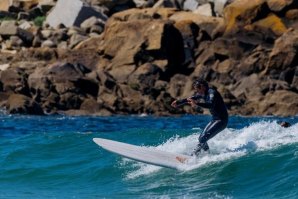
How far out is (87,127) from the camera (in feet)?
95.0

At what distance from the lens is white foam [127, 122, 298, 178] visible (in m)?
14.9

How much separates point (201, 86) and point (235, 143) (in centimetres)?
202

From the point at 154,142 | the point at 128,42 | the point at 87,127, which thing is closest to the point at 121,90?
the point at 128,42

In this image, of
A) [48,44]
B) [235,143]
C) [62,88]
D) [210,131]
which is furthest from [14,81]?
[210,131]

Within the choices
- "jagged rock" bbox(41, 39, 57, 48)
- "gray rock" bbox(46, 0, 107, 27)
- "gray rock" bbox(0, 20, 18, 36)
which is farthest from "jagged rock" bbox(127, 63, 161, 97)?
"gray rock" bbox(46, 0, 107, 27)

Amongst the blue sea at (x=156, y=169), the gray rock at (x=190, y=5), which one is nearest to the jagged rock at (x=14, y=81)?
the blue sea at (x=156, y=169)

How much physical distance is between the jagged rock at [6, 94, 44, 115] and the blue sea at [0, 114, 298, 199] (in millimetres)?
12934

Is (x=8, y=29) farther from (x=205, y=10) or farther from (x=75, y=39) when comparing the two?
(x=205, y=10)

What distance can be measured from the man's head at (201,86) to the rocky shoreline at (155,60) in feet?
65.0

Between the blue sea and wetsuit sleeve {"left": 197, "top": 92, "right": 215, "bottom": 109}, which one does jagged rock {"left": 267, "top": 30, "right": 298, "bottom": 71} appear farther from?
wetsuit sleeve {"left": 197, "top": 92, "right": 215, "bottom": 109}

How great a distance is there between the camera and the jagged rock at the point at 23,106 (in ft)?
112

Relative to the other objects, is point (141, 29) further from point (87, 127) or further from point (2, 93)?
point (87, 127)

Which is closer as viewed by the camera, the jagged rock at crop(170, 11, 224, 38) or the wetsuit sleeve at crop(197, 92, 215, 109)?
the wetsuit sleeve at crop(197, 92, 215, 109)

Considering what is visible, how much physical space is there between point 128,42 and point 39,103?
7.45 meters
